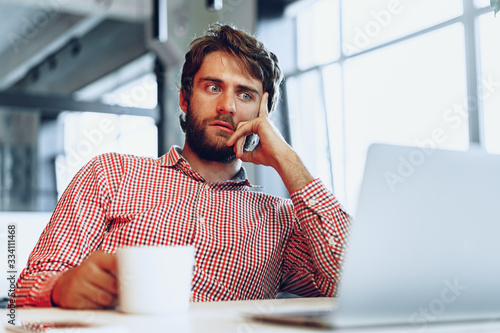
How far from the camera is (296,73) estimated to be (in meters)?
4.26

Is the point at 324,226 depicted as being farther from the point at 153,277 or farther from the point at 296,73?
the point at 296,73

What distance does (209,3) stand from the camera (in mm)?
1829

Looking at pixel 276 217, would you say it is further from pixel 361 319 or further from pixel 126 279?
pixel 361 319

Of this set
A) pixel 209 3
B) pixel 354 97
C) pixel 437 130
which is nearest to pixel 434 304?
pixel 209 3

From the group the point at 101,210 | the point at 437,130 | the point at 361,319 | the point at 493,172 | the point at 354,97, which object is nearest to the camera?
the point at 361,319

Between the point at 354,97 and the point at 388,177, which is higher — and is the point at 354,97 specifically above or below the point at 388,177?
above

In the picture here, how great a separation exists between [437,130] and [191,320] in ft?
8.17

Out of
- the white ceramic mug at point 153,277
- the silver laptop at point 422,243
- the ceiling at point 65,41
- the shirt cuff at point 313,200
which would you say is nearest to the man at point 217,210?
the shirt cuff at point 313,200

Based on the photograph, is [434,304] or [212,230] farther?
[212,230]

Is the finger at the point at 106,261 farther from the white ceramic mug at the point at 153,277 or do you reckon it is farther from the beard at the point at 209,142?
the beard at the point at 209,142

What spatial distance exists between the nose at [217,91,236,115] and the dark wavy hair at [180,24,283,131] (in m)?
0.11

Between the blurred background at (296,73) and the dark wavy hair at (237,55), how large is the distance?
0.52ft

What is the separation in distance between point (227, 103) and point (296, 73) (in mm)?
2785

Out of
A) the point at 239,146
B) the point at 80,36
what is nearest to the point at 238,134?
the point at 239,146
